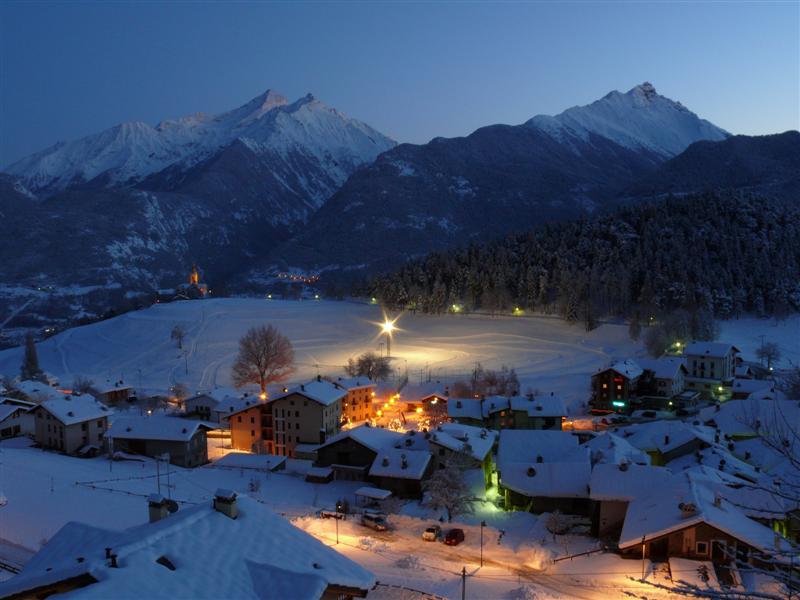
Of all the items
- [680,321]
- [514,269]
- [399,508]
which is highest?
[514,269]

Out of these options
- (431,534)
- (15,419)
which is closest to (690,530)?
(431,534)

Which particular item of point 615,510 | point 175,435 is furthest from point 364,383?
point 615,510

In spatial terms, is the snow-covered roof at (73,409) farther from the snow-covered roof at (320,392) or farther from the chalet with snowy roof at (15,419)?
the snow-covered roof at (320,392)

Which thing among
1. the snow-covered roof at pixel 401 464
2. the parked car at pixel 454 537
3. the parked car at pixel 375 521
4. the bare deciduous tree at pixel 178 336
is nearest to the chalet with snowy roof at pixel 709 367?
the snow-covered roof at pixel 401 464

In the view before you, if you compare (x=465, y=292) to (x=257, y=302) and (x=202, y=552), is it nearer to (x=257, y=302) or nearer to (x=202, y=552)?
(x=257, y=302)

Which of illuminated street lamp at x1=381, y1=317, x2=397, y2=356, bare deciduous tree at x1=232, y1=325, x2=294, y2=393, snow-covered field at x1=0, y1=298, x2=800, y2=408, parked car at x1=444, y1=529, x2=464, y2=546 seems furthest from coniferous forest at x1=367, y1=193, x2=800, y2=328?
parked car at x1=444, y1=529, x2=464, y2=546

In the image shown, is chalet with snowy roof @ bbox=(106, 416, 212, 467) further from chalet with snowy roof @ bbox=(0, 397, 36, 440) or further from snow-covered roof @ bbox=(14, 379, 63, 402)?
snow-covered roof @ bbox=(14, 379, 63, 402)
